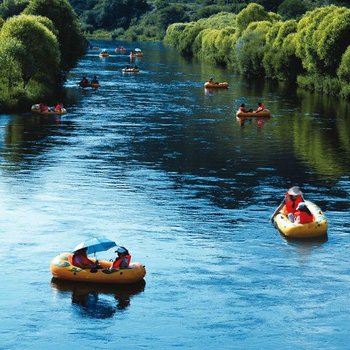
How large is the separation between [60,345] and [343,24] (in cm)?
9063

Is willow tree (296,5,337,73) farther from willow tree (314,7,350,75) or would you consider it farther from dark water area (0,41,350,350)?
dark water area (0,41,350,350)

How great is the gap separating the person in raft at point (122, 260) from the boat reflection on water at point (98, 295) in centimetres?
88

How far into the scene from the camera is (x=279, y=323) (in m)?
37.0

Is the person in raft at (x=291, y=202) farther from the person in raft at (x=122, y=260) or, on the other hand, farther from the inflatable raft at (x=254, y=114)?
the inflatable raft at (x=254, y=114)

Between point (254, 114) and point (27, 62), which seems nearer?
point (254, 114)

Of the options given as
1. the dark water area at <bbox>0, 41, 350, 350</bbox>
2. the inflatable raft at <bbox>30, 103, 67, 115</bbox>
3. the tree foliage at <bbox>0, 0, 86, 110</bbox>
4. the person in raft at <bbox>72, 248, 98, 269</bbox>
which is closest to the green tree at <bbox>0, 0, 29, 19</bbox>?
the tree foliage at <bbox>0, 0, 86, 110</bbox>

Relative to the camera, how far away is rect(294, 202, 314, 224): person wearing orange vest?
48844 millimetres

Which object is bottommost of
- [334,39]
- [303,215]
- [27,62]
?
[303,215]

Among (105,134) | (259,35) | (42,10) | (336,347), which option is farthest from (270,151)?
(259,35)

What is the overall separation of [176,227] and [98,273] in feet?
31.9

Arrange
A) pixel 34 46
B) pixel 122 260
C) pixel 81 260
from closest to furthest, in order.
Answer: pixel 122 260 < pixel 81 260 < pixel 34 46

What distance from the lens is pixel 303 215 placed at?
4894cm

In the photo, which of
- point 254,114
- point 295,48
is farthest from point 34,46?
point 295,48

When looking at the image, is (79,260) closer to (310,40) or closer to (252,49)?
(310,40)
